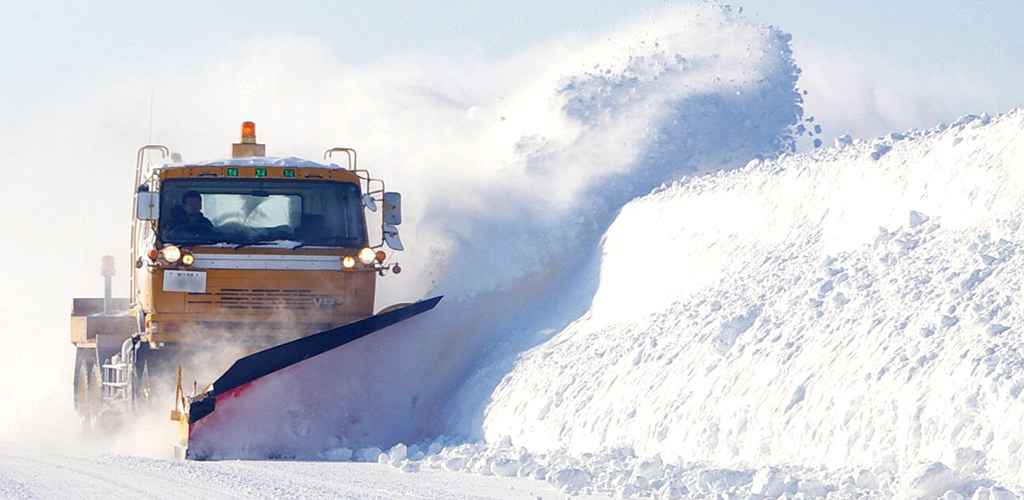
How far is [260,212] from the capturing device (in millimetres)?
14961

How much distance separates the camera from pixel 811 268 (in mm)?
12914

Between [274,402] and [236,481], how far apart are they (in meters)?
2.66

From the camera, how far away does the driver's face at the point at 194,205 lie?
14750mm

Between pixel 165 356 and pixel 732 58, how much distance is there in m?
9.48

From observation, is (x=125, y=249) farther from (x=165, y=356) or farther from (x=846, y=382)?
(x=846, y=382)

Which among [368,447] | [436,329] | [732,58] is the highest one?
[732,58]

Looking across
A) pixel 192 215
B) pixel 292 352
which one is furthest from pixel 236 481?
pixel 192 215

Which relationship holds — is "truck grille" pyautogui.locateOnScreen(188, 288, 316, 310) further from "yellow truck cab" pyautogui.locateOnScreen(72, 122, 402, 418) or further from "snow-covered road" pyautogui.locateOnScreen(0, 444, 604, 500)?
"snow-covered road" pyautogui.locateOnScreen(0, 444, 604, 500)

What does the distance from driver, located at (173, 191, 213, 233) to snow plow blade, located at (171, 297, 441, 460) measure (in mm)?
1707

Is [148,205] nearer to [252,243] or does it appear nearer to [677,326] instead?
[252,243]

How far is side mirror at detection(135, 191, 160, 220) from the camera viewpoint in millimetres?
14414

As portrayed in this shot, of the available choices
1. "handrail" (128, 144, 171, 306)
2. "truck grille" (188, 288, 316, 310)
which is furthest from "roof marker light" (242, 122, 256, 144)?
"truck grille" (188, 288, 316, 310)

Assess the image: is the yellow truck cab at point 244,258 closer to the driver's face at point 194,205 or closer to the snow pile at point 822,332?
the driver's face at point 194,205

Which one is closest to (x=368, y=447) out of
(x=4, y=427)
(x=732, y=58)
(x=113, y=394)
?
(x=113, y=394)
